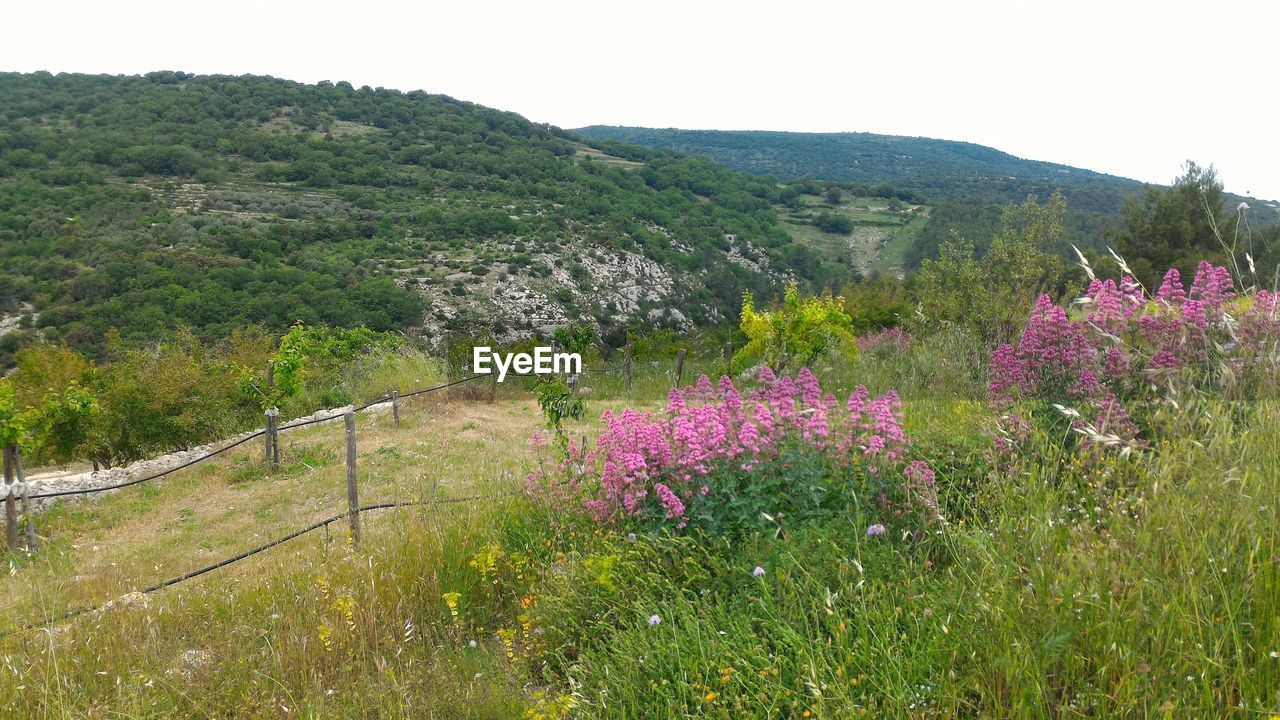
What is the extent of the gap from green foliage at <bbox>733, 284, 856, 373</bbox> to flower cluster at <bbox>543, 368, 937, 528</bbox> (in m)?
8.74

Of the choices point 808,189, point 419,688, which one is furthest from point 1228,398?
point 808,189

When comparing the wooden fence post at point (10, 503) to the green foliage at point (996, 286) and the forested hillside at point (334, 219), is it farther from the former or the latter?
the forested hillside at point (334, 219)

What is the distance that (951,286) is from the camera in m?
15.9

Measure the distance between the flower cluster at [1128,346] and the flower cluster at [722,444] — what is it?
0.85 metres

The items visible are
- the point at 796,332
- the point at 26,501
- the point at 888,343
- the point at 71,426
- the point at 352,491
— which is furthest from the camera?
the point at 888,343

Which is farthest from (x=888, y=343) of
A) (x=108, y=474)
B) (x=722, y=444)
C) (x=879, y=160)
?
(x=879, y=160)

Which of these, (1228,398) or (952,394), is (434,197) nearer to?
(952,394)

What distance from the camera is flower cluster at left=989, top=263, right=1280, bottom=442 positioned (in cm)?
339

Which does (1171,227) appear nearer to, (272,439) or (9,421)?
(272,439)

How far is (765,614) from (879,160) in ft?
360

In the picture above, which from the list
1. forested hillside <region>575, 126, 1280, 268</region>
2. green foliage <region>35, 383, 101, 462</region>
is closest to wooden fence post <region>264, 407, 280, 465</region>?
green foliage <region>35, 383, 101, 462</region>

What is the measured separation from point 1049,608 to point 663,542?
1.64 m

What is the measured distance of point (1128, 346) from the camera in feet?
12.4

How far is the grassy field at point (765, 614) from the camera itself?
1797 millimetres
